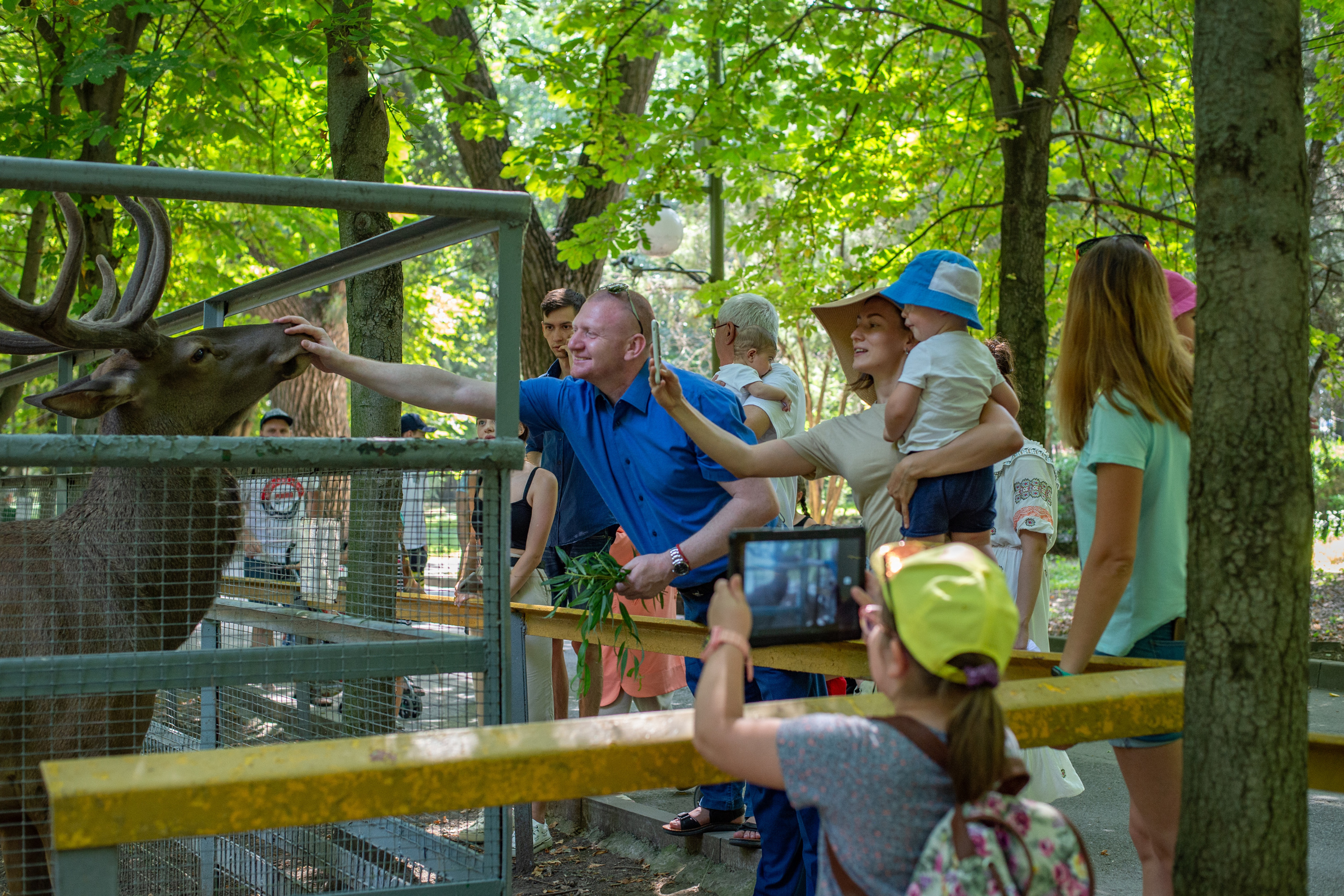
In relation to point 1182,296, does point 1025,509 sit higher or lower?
lower

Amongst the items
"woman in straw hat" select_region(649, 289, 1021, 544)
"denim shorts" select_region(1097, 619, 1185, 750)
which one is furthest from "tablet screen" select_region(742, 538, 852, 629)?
"denim shorts" select_region(1097, 619, 1185, 750)

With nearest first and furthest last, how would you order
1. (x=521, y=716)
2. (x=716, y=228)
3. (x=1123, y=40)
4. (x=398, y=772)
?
(x=398, y=772) → (x=521, y=716) → (x=1123, y=40) → (x=716, y=228)

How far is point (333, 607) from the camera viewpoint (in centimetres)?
379

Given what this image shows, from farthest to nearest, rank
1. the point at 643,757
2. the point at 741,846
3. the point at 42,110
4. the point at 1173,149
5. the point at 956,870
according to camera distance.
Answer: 1. the point at 1173,149
2. the point at 42,110
3. the point at 741,846
4. the point at 643,757
5. the point at 956,870

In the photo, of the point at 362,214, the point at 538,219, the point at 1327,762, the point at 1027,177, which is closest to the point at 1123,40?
the point at 1027,177

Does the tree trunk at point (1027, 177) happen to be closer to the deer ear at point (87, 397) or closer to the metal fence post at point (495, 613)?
the metal fence post at point (495, 613)

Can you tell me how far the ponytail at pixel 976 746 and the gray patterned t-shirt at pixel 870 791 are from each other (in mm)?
57

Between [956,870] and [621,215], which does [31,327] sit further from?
[621,215]

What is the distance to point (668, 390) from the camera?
11.0 feet

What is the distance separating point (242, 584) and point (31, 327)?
51.3 inches

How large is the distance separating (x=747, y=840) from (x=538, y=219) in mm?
6185

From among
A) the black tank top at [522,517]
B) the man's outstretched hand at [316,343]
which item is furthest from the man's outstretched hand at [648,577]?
the black tank top at [522,517]

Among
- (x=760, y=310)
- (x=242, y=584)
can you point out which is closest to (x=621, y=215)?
(x=760, y=310)

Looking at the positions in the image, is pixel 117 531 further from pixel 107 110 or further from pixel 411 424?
pixel 107 110
